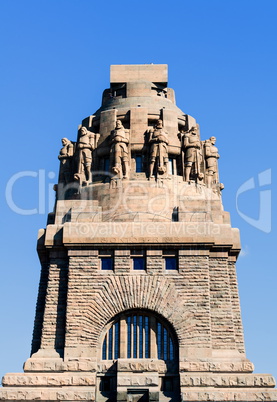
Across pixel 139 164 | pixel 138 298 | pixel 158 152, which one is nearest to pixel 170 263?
pixel 138 298

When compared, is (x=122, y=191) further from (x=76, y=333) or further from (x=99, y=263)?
(x=76, y=333)

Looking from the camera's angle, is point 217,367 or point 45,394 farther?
point 217,367

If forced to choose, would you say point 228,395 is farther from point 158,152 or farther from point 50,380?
point 158,152

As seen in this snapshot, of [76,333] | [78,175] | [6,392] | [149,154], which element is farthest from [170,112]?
[6,392]

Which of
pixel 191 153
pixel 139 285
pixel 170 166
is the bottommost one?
pixel 139 285

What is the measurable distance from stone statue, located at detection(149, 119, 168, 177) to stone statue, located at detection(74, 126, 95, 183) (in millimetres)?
3259

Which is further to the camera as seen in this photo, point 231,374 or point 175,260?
point 175,260

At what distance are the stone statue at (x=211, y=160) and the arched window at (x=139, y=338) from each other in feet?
30.3

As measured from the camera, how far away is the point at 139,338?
30.6m

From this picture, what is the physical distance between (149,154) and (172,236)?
5.63m

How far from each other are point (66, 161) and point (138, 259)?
27.3 ft

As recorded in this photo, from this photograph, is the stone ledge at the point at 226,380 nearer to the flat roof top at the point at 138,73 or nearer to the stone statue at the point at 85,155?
the stone statue at the point at 85,155

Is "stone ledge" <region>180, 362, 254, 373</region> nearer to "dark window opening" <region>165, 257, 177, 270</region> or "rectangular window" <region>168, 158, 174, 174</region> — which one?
"dark window opening" <region>165, 257, 177, 270</region>

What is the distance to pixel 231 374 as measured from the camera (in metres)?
29.4
